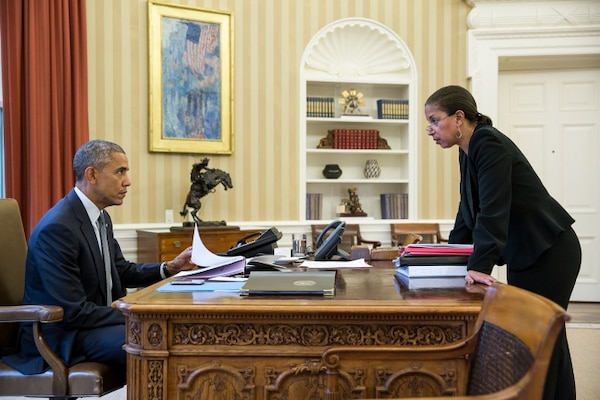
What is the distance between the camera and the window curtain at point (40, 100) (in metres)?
4.20

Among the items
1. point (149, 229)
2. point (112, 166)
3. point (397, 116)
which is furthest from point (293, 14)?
point (112, 166)

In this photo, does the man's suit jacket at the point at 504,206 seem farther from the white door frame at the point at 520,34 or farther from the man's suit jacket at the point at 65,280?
the white door frame at the point at 520,34

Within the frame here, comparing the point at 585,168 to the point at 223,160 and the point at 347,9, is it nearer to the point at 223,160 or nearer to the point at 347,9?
the point at 347,9

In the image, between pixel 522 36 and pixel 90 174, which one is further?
pixel 522 36

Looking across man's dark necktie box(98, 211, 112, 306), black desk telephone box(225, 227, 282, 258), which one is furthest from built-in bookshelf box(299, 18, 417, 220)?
man's dark necktie box(98, 211, 112, 306)

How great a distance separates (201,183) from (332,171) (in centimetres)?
141

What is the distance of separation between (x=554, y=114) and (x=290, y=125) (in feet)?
9.06

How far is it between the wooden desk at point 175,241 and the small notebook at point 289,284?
2951 mm

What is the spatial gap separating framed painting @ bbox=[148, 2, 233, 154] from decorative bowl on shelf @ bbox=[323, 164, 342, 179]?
990mm

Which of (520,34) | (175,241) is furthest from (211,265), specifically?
(520,34)

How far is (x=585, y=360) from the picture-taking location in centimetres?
398

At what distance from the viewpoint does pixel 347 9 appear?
227 inches

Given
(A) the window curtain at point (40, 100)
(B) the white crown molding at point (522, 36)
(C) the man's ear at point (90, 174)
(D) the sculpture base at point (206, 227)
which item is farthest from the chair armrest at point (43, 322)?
(B) the white crown molding at point (522, 36)

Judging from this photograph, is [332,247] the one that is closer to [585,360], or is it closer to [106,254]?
[106,254]
